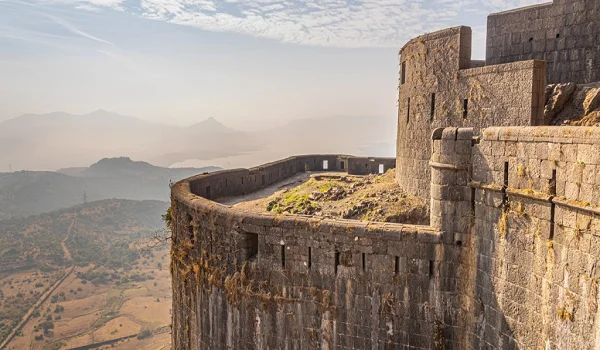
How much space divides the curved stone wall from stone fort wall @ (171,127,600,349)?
2 centimetres

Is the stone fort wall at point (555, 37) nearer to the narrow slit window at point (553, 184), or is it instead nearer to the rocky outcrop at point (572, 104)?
the rocky outcrop at point (572, 104)

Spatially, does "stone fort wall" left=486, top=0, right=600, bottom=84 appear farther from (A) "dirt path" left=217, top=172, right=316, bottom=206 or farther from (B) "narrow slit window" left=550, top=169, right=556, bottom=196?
(A) "dirt path" left=217, top=172, right=316, bottom=206

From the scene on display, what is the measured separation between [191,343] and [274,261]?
4.27m

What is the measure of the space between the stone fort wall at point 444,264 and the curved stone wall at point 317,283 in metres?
0.02

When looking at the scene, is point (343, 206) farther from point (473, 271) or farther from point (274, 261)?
point (473, 271)

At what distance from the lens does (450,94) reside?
10.9 metres

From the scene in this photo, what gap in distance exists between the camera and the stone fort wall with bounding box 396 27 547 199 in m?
9.24

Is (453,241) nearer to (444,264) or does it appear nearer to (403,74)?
(444,264)

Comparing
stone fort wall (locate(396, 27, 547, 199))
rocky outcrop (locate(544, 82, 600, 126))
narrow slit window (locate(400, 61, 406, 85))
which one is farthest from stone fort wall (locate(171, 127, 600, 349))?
narrow slit window (locate(400, 61, 406, 85))

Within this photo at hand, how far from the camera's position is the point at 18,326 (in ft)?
258

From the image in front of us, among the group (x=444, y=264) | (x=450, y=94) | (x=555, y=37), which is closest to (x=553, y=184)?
(x=444, y=264)

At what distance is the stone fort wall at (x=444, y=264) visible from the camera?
18.9ft

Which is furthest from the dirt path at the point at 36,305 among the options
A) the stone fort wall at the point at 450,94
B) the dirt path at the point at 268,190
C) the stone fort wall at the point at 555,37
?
the stone fort wall at the point at 555,37

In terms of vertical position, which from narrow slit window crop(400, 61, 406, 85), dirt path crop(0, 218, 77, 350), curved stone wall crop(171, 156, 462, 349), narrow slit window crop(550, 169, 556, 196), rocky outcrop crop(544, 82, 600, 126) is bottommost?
dirt path crop(0, 218, 77, 350)
